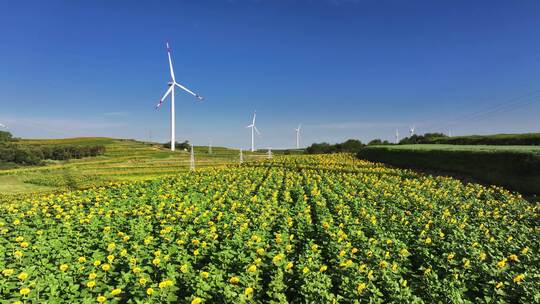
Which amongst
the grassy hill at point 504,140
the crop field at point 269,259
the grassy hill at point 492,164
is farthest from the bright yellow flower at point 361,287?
the grassy hill at point 504,140

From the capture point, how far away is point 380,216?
1146cm

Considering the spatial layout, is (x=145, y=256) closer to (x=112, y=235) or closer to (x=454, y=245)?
(x=112, y=235)

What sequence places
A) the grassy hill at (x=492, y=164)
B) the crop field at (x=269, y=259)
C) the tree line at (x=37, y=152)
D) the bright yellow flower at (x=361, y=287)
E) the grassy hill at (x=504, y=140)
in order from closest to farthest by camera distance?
1. the bright yellow flower at (x=361, y=287)
2. the crop field at (x=269, y=259)
3. the grassy hill at (x=492, y=164)
4. the grassy hill at (x=504, y=140)
5. the tree line at (x=37, y=152)

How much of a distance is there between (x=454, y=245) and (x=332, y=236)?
303cm

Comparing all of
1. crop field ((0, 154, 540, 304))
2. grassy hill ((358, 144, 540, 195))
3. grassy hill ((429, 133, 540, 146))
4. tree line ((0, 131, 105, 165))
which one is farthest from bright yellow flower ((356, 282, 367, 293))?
tree line ((0, 131, 105, 165))

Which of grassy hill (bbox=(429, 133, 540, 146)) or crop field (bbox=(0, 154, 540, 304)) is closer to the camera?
crop field (bbox=(0, 154, 540, 304))

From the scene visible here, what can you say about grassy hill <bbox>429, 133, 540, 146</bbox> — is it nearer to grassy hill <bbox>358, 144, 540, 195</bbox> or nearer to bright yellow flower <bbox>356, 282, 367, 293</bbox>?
grassy hill <bbox>358, 144, 540, 195</bbox>

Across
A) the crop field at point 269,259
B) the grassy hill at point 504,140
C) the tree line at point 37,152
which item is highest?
the grassy hill at point 504,140

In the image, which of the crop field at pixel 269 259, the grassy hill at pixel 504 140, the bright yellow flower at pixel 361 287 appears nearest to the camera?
the bright yellow flower at pixel 361 287

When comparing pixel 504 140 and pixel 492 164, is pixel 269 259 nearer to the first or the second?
pixel 492 164

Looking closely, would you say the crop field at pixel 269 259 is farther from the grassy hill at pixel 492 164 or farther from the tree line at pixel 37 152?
the tree line at pixel 37 152

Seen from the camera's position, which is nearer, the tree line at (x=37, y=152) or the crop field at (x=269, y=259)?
the crop field at (x=269, y=259)

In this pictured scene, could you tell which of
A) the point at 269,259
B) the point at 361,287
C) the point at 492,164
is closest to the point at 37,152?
the point at 269,259

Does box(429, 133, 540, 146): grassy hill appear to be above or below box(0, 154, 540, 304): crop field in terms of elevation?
above
